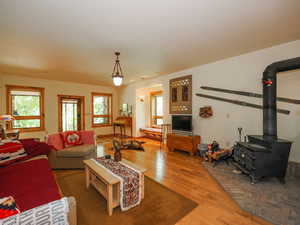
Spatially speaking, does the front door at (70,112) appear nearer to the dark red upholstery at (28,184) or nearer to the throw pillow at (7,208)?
the dark red upholstery at (28,184)

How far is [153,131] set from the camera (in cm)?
616

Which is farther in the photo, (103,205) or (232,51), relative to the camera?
(232,51)

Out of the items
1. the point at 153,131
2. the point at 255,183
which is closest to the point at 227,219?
the point at 255,183

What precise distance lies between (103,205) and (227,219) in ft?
5.30

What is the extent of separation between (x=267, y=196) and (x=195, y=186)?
1.04 m

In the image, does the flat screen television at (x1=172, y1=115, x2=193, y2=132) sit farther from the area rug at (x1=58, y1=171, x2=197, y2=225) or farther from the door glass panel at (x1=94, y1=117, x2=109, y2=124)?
the door glass panel at (x1=94, y1=117, x2=109, y2=124)

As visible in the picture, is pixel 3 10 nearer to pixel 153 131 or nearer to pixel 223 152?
pixel 223 152

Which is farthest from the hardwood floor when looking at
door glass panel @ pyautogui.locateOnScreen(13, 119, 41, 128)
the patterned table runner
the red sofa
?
door glass panel @ pyautogui.locateOnScreen(13, 119, 41, 128)

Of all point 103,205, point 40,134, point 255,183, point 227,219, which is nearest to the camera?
point 227,219

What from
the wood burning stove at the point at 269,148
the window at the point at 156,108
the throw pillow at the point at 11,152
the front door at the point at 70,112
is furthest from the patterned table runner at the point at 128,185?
the front door at the point at 70,112

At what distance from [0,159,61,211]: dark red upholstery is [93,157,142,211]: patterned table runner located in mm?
694

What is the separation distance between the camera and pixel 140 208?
6.18 feet

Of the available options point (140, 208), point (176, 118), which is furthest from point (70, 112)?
point (140, 208)

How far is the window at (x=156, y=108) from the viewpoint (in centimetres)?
688
